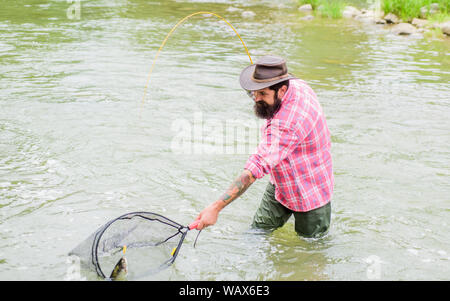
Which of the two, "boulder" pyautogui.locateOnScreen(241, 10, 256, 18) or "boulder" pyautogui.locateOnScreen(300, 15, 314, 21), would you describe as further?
"boulder" pyautogui.locateOnScreen(241, 10, 256, 18)

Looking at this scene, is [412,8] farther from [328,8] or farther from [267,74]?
[267,74]

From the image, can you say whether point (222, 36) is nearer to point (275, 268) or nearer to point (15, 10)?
point (15, 10)

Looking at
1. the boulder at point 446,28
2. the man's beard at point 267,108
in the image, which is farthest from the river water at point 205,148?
the man's beard at point 267,108

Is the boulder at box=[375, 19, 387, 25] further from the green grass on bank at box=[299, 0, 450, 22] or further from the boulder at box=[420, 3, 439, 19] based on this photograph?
the boulder at box=[420, 3, 439, 19]

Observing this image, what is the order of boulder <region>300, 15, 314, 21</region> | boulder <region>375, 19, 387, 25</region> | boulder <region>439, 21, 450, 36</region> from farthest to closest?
boulder <region>300, 15, 314, 21</region>, boulder <region>375, 19, 387, 25</region>, boulder <region>439, 21, 450, 36</region>

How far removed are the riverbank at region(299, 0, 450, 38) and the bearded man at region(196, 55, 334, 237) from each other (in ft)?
40.0

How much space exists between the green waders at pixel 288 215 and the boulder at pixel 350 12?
14.6 metres

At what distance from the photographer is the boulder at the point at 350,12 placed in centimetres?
1712

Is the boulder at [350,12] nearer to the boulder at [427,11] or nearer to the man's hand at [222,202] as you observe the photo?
the boulder at [427,11]

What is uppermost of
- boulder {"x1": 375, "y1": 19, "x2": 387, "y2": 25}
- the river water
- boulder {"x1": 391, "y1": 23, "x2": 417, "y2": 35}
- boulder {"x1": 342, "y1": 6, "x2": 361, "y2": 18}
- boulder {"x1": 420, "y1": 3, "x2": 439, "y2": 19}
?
boulder {"x1": 420, "y1": 3, "x2": 439, "y2": 19}

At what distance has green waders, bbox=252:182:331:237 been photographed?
3766 millimetres

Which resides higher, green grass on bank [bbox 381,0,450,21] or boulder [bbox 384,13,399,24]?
green grass on bank [bbox 381,0,450,21]

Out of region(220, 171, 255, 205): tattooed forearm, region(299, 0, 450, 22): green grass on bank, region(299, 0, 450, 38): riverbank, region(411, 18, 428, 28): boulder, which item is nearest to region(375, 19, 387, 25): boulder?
region(299, 0, 450, 38): riverbank

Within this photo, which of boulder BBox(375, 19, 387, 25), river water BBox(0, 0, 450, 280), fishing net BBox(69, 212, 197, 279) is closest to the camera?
fishing net BBox(69, 212, 197, 279)
